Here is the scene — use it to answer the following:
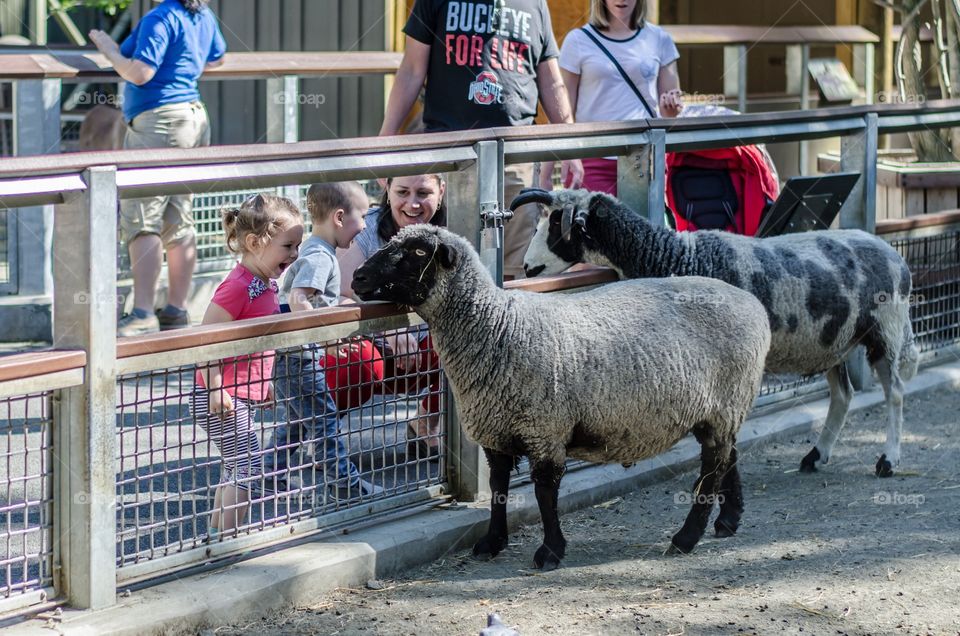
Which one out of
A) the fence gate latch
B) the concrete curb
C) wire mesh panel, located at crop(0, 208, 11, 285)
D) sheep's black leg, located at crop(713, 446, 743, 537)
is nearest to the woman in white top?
the concrete curb

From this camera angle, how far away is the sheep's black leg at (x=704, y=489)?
15.3ft

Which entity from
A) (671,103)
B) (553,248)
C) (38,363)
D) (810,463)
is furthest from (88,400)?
(671,103)

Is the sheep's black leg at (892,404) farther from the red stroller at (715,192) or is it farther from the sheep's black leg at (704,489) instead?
the sheep's black leg at (704,489)

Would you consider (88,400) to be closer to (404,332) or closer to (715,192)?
(404,332)

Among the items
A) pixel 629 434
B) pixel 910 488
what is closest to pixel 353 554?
pixel 629 434

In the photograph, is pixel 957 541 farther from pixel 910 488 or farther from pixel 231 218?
pixel 231 218

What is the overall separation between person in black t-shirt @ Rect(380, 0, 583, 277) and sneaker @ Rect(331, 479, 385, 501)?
1.70 meters

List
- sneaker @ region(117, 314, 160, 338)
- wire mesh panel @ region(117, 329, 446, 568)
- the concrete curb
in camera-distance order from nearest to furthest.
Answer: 1. the concrete curb
2. wire mesh panel @ region(117, 329, 446, 568)
3. sneaker @ region(117, 314, 160, 338)

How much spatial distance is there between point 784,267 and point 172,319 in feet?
12.4

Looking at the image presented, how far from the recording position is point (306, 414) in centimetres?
446

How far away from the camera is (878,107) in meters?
6.69

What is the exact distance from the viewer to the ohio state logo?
19.3ft

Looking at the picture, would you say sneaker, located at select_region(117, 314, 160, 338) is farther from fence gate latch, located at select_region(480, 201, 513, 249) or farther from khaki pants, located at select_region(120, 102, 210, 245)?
fence gate latch, located at select_region(480, 201, 513, 249)

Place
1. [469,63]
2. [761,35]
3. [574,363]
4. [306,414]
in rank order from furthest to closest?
[761,35] < [469,63] < [306,414] < [574,363]
